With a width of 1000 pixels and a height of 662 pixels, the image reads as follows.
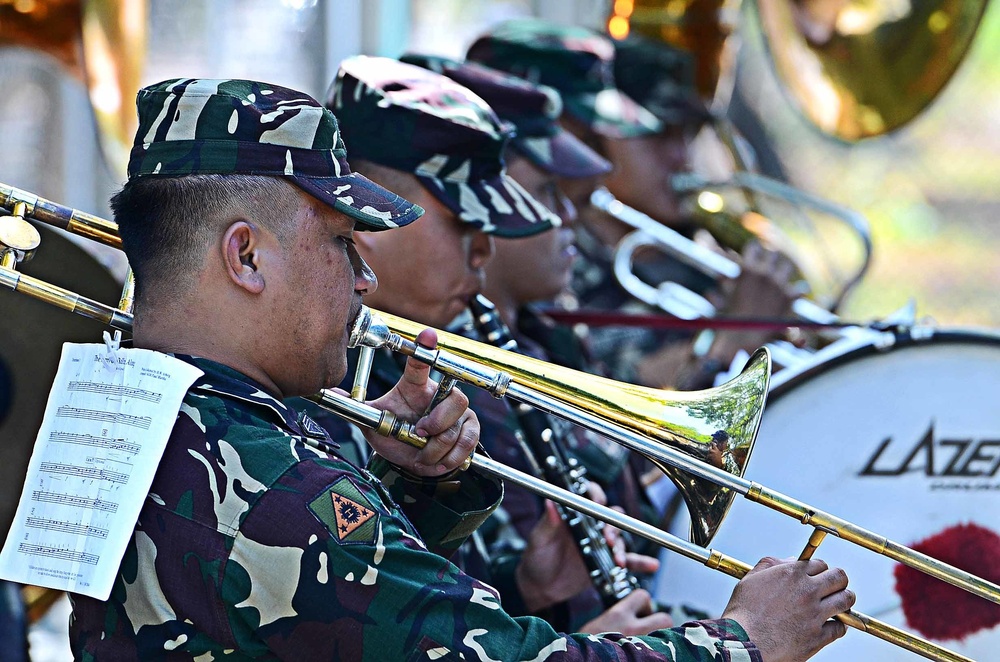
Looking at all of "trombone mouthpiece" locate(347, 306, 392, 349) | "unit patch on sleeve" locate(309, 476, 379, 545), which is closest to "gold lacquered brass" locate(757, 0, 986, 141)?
"trombone mouthpiece" locate(347, 306, 392, 349)

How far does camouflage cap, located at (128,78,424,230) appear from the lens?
1.69 m

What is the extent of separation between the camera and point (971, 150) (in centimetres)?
939

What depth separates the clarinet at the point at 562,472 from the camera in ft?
8.86

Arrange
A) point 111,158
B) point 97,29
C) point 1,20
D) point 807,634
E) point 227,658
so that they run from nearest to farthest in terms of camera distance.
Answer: point 227,658 → point 807,634 → point 1,20 → point 97,29 → point 111,158

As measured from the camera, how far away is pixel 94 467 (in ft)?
5.29

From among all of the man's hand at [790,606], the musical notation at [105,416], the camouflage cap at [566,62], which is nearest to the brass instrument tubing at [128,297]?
the musical notation at [105,416]

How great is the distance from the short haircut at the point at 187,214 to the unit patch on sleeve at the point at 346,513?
1.23 feet

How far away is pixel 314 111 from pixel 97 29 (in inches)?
96.1

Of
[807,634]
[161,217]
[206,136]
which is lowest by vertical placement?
[807,634]

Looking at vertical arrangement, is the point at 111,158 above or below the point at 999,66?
below

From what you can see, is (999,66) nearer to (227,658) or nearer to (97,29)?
(97,29)

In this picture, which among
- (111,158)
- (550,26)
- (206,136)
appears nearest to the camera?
(206,136)

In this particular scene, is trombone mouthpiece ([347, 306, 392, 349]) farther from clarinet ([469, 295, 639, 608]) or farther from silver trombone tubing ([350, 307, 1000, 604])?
clarinet ([469, 295, 639, 608])

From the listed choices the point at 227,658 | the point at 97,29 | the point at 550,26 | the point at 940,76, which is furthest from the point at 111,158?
the point at 940,76
